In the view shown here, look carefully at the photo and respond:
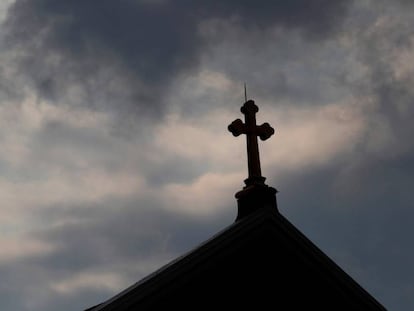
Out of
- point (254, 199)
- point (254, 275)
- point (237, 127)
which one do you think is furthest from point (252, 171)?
point (254, 275)

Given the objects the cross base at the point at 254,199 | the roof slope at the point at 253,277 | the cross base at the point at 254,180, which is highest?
the cross base at the point at 254,180

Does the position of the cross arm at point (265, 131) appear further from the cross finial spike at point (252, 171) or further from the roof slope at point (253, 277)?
the roof slope at point (253, 277)

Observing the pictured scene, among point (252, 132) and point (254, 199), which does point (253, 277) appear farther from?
point (252, 132)

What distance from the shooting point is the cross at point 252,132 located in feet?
39.6

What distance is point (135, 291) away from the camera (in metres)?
8.76

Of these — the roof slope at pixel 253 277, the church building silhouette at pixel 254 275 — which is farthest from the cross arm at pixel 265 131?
the roof slope at pixel 253 277

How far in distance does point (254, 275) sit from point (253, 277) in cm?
4

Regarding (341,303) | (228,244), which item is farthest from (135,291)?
(341,303)

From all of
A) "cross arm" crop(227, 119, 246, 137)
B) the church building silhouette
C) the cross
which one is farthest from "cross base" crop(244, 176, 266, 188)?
"cross arm" crop(227, 119, 246, 137)

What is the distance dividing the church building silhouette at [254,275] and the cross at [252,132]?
534 millimetres

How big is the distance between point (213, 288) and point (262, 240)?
1464mm

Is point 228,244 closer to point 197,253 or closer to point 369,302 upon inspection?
point 197,253

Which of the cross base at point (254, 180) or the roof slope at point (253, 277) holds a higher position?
the cross base at point (254, 180)

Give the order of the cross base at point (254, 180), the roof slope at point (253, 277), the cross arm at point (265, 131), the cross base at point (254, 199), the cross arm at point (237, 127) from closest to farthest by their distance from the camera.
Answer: the roof slope at point (253, 277)
the cross base at point (254, 199)
the cross base at point (254, 180)
the cross arm at point (237, 127)
the cross arm at point (265, 131)
